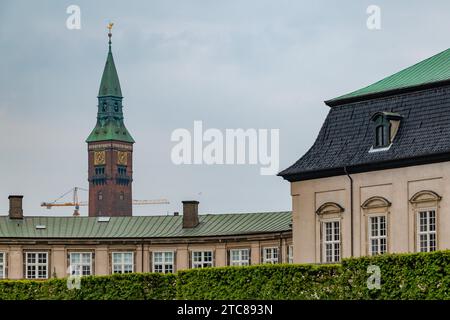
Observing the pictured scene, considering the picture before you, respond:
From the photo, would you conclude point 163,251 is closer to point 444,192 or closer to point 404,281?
point 444,192

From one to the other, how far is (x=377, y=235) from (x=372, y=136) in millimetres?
4621

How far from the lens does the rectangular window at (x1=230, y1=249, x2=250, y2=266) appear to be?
4286 inches

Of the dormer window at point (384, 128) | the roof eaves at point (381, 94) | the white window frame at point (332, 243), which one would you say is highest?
the roof eaves at point (381, 94)

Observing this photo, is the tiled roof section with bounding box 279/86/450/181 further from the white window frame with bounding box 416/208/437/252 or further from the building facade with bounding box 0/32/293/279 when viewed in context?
the building facade with bounding box 0/32/293/279

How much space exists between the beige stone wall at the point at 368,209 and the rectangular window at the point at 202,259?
30.5m

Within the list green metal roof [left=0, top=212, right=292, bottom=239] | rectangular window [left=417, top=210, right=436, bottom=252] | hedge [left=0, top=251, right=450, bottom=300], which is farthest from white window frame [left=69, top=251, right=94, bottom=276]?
rectangular window [left=417, top=210, right=436, bottom=252]

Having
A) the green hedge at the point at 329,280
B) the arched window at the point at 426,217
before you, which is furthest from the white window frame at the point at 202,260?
the green hedge at the point at 329,280

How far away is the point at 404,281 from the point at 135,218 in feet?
192

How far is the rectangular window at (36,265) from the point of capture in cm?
11212

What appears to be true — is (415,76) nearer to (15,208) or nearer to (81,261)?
(81,261)

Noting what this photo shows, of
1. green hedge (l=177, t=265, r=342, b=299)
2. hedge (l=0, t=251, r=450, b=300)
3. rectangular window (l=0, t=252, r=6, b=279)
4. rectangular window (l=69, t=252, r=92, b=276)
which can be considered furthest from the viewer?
rectangular window (l=69, t=252, r=92, b=276)

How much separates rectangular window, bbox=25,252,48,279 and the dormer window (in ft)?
134

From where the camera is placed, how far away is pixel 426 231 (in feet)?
241

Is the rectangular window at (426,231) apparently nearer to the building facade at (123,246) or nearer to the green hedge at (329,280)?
the green hedge at (329,280)
